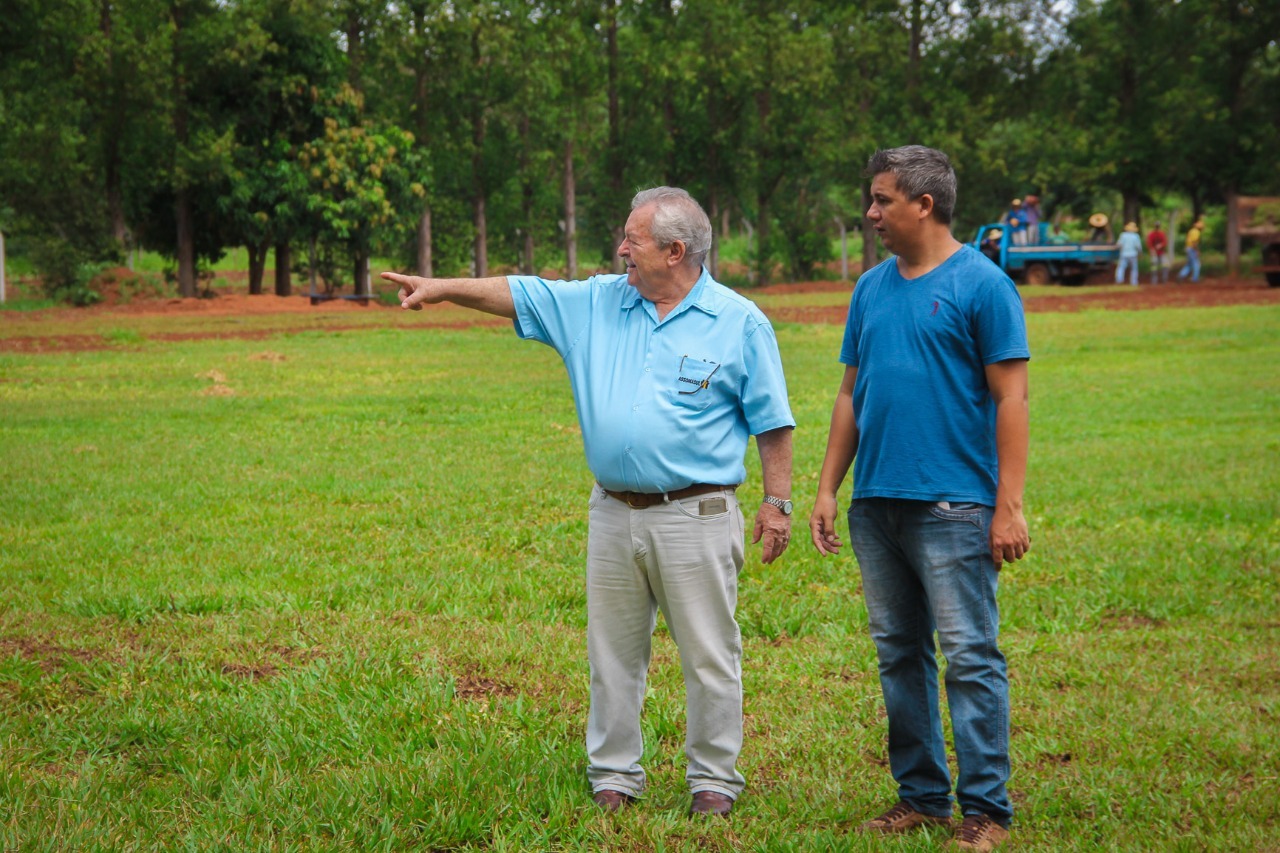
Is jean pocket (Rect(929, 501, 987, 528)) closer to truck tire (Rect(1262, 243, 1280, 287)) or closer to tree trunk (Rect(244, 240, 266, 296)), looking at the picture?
truck tire (Rect(1262, 243, 1280, 287))

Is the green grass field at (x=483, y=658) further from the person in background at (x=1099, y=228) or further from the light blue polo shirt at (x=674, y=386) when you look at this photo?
the person in background at (x=1099, y=228)

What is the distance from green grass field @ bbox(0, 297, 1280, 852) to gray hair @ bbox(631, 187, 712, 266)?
175 centimetres

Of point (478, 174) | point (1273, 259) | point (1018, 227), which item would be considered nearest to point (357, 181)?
point (478, 174)

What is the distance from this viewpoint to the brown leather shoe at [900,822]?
154 inches

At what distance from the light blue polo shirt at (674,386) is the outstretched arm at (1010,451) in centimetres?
68

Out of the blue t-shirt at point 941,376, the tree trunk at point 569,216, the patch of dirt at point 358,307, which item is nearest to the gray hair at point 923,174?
the blue t-shirt at point 941,376

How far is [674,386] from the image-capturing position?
396cm

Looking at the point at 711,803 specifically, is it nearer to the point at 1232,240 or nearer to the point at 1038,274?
the point at 1038,274

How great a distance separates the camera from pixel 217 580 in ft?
22.7

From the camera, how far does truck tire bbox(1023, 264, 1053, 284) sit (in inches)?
1663

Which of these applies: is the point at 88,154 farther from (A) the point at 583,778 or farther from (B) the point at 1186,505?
(A) the point at 583,778

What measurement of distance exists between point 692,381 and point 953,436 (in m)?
0.79

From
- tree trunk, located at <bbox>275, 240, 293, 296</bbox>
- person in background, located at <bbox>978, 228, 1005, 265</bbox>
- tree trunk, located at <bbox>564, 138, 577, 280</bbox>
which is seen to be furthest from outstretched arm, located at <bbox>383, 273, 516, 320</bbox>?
tree trunk, located at <bbox>564, 138, 577, 280</bbox>

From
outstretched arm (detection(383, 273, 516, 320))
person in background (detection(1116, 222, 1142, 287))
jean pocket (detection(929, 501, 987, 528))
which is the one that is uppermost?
person in background (detection(1116, 222, 1142, 287))
